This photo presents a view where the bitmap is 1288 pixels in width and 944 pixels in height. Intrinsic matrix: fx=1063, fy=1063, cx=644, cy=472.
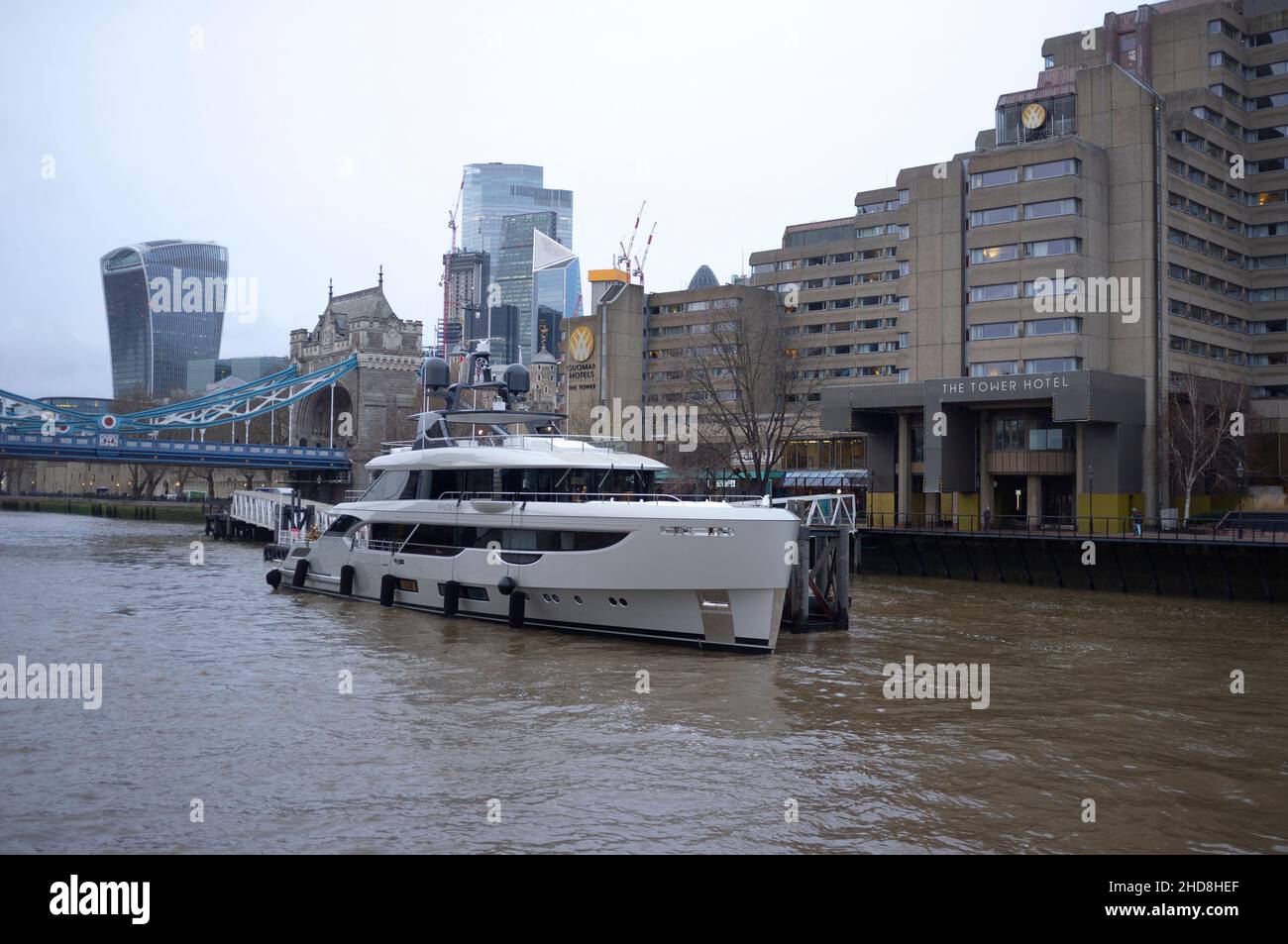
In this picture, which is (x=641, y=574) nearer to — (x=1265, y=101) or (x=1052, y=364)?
(x=1052, y=364)

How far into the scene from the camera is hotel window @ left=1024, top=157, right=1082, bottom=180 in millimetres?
52875

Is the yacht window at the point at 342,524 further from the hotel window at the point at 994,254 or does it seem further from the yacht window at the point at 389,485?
the hotel window at the point at 994,254

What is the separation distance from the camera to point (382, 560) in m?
29.1

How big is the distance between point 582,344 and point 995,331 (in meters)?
43.6

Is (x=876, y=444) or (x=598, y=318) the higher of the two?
(x=598, y=318)

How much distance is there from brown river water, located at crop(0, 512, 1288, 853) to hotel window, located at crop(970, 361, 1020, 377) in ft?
95.3

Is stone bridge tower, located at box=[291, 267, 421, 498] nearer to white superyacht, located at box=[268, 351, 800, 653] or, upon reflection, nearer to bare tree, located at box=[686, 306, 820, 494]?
bare tree, located at box=[686, 306, 820, 494]

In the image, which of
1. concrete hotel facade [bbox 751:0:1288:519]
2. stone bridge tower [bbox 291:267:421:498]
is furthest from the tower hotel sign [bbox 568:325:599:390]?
concrete hotel facade [bbox 751:0:1288:519]

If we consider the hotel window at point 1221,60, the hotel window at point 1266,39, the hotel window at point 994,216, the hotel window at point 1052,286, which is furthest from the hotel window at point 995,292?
the hotel window at point 1266,39

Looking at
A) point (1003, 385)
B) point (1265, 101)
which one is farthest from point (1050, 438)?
point (1265, 101)

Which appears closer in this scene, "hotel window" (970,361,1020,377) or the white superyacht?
the white superyacht
